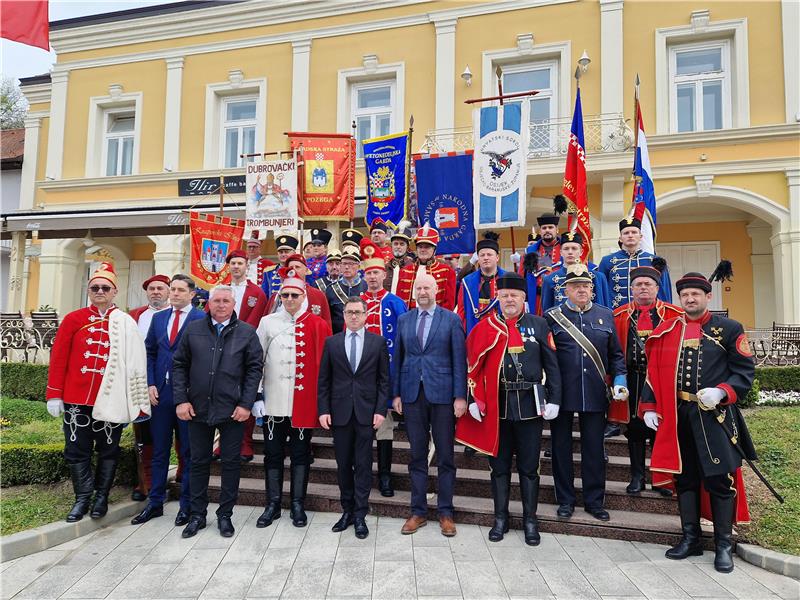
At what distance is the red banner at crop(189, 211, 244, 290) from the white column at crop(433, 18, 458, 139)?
691 cm

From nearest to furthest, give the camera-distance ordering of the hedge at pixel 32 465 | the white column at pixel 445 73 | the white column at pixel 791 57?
the hedge at pixel 32 465 → the white column at pixel 791 57 → the white column at pixel 445 73

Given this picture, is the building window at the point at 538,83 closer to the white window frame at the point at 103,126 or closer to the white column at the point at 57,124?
the white window frame at the point at 103,126

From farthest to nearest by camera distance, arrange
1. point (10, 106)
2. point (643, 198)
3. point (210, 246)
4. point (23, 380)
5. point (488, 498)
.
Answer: point (10, 106) < point (23, 380) < point (210, 246) < point (643, 198) < point (488, 498)

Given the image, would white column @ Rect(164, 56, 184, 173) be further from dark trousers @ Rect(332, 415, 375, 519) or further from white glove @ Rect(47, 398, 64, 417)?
dark trousers @ Rect(332, 415, 375, 519)

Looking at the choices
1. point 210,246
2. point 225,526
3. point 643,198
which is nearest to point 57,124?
point 210,246

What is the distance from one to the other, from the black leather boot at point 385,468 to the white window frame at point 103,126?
45.8ft

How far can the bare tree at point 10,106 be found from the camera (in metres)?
25.5

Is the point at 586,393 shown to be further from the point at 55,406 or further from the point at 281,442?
the point at 55,406

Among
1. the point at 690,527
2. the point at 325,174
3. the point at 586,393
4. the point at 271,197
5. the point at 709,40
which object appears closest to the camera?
the point at 690,527

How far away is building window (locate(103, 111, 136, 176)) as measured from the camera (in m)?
15.8

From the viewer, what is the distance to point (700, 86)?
11.9 metres

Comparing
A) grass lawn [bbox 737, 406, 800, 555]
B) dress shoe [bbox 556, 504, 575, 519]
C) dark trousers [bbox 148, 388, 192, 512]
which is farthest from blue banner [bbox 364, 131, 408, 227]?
grass lawn [bbox 737, 406, 800, 555]

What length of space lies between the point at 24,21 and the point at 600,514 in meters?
8.07

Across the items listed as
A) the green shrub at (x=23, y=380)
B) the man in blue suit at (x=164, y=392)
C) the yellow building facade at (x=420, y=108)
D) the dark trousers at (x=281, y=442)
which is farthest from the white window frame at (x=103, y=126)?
the dark trousers at (x=281, y=442)
